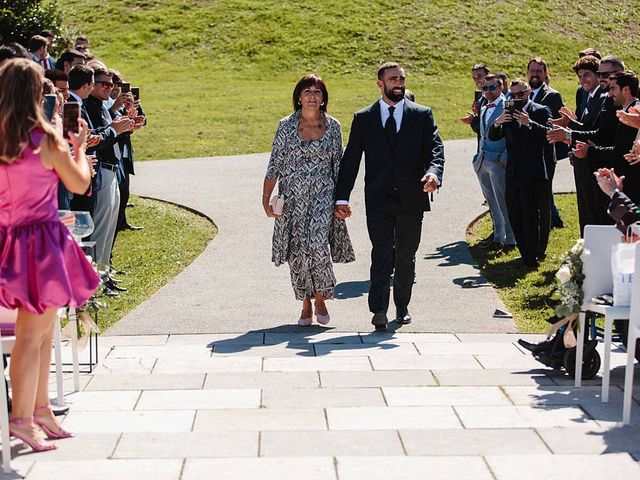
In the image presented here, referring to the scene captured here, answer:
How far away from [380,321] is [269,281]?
2.52 metres

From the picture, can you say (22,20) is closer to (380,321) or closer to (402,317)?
(402,317)

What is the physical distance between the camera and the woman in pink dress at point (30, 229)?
5785 mm

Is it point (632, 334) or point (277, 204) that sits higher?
point (277, 204)

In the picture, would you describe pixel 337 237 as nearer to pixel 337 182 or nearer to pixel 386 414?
pixel 337 182

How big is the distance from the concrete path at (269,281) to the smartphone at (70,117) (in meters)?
3.02

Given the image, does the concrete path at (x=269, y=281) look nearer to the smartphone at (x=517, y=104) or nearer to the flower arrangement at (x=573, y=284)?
the smartphone at (x=517, y=104)

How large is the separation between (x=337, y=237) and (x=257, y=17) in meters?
35.4

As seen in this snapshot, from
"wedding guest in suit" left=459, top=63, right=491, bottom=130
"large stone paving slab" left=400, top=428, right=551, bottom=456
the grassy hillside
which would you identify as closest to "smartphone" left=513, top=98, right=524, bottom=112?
"wedding guest in suit" left=459, top=63, right=491, bottom=130

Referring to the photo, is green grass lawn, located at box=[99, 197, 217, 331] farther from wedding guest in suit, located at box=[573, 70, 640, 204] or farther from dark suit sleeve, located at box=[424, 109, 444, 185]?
wedding guest in suit, located at box=[573, 70, 640, 204]

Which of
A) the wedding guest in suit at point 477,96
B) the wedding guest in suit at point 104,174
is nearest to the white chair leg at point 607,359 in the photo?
the wedding guest in suit at point 104,174

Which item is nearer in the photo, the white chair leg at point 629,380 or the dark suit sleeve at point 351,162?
the white chair leg at point 629,380

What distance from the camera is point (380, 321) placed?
9.42 m

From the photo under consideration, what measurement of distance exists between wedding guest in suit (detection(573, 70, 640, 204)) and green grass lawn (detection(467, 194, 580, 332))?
0.97 meters

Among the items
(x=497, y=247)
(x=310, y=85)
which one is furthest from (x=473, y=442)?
(x=497, y=247)
